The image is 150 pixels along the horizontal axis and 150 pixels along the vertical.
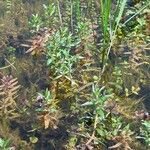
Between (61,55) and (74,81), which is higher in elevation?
(61,55)

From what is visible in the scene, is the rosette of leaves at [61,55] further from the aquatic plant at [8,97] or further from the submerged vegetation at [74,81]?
the aquatic plant at [8,97]

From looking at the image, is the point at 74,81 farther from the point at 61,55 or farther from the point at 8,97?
the point at 8,97

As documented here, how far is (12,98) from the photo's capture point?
4.18 m

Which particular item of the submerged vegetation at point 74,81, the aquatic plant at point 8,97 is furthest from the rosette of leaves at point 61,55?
the aquatic plant at point 8,97

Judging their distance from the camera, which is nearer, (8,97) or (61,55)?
(8,97)

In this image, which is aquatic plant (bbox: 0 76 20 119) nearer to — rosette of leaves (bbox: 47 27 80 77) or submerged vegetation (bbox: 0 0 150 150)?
submerged vegetation (bbox: 0 0 150 150)

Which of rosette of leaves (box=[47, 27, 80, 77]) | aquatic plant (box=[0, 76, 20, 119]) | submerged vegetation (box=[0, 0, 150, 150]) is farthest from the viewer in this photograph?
rosette of leaves (box=[47, 27, 80, 77])

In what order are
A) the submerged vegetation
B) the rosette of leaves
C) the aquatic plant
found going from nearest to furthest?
the submerged vegetation → the aquatic plant → the rosette of leaves

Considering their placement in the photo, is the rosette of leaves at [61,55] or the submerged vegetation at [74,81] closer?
the submerged vegetation at [74,81]

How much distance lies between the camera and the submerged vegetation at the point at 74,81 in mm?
3859

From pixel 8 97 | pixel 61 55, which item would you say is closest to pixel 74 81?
pixel 61 55

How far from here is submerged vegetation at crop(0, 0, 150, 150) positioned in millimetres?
3859

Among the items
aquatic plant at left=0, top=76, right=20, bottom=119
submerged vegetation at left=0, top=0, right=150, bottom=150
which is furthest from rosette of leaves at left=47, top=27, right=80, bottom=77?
aquatic plant at left=0, top=76, right=20, bottom=119

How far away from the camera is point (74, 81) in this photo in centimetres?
427
